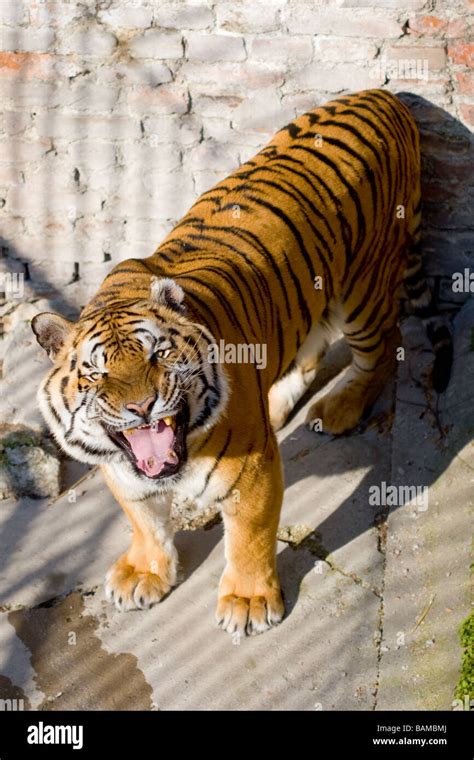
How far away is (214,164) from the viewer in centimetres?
450

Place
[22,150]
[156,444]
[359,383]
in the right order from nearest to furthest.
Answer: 1. [156,444]
2. [359,383]
3. [22,150]

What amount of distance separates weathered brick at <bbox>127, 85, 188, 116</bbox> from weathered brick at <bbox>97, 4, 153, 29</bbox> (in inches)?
9.7

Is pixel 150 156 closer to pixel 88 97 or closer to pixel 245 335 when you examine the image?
pixel 88 97

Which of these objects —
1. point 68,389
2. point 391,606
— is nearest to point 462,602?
point 391,606

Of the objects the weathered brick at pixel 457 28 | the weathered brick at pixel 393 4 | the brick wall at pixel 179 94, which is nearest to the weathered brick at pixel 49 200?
the brick wall at pixel 179 94

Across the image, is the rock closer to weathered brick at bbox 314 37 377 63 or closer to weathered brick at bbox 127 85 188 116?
weathered brick at bbox 127 85 188 116

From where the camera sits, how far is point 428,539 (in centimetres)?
383

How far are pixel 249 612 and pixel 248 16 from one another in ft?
7.22

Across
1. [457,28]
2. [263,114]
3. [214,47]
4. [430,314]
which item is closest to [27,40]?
[214,47]

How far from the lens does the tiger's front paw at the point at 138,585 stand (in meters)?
3.80

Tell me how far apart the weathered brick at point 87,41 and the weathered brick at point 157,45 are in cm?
9

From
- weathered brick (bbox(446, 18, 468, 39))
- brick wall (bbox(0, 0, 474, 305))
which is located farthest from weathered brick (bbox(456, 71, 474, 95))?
weathered brick (bbox(446, 18, 468, 39))

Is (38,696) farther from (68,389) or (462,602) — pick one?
(462,602)

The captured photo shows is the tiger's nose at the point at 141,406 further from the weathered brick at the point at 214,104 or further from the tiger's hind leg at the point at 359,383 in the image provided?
the weathered brick at the point at 214,104
